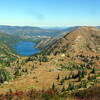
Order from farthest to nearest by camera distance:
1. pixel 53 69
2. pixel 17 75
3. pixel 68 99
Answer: pixel 53 69, pixel 17 75, pixel 68 99

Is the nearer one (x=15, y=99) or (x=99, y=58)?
(x=15, y=99)

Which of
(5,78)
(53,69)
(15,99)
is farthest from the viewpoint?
(53,69)

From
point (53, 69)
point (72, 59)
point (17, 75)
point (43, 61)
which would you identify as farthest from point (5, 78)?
point (72, 59)

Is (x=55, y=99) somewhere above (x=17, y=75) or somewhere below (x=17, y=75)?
above

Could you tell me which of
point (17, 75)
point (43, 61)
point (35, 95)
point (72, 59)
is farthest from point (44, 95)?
point (72, 59)

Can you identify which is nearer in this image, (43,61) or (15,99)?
(15,99)

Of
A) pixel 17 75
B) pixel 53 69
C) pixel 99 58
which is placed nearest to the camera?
pixel 17 75

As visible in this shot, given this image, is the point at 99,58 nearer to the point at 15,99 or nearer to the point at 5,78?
the point at 5,78

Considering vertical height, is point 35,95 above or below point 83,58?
above

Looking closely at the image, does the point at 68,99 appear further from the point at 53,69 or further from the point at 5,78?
the point at 53,69
